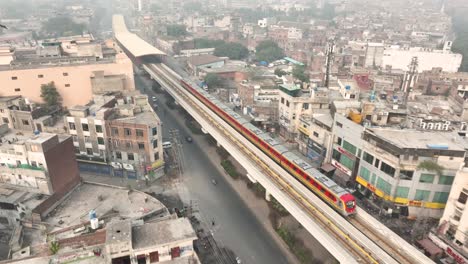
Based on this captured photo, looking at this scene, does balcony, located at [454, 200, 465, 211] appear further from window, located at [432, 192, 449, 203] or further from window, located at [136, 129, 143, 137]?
window, located at [136, 129, 143, 137]

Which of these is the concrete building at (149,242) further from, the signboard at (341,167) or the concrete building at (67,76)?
the concrete building at (67,76)

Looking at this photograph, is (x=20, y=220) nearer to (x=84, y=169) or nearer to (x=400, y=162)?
(x=84, y=169)

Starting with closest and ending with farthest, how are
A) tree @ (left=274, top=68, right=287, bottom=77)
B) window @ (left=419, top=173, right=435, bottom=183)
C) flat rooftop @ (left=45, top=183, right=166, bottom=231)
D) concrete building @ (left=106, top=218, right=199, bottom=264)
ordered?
concrete building @ (left=106, top=218, right=199, bottom=264)
flat rooftop @ (left=45, top=183, right=166, bottom=231)
window @ (left=419, top=173, right=435, bottom=183)
tree @ (left=274, top=68, right=287, bottom=77)

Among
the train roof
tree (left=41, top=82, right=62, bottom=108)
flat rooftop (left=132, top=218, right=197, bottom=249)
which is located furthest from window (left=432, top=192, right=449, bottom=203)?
tree (left=41, top=82, right=62, bottom=108)

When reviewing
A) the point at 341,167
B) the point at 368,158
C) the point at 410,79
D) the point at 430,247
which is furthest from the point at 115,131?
the point at 410,79

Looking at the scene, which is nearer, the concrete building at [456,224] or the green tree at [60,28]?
the concrete building at [456,224]

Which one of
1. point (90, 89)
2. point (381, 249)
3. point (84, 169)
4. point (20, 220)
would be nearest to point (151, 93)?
point (90, 89)

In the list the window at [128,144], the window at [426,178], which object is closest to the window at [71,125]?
the window at [128,144]
